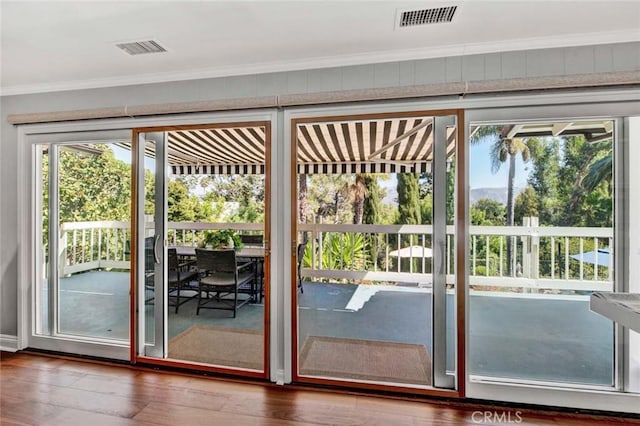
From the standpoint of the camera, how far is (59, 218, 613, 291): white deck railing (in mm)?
2324

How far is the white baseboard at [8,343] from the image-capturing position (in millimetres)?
3066

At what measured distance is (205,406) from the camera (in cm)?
220

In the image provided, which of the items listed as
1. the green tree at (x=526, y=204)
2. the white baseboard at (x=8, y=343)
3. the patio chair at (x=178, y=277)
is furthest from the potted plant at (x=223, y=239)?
the green tree at (x=526, y=204)

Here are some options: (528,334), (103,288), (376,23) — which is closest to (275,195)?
(376,23)

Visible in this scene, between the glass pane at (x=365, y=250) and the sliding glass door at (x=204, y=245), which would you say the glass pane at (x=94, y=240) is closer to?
the sliding glass door at (x=204, y=245)

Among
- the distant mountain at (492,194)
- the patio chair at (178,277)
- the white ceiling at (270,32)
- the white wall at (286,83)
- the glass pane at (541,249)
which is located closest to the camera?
the white ceiling at (270,32)

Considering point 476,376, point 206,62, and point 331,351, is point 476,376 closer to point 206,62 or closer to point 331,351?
point 331,351

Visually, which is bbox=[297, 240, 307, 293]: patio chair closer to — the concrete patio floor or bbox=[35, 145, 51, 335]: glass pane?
the concrete patio floor

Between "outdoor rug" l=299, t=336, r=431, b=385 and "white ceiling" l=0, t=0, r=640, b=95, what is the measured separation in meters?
2.26

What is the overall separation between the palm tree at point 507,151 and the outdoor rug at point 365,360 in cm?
116

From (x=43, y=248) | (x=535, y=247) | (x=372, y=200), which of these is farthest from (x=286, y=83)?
(x=43, y=248)

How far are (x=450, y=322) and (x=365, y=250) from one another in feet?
3.20

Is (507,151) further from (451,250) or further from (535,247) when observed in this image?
(451,250)

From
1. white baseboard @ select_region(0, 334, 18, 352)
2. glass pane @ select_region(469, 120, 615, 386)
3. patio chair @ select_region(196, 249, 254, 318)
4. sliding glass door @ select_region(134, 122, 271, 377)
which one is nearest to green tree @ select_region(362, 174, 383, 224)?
glass pane @ select_region(469, 120, 615, 386)
